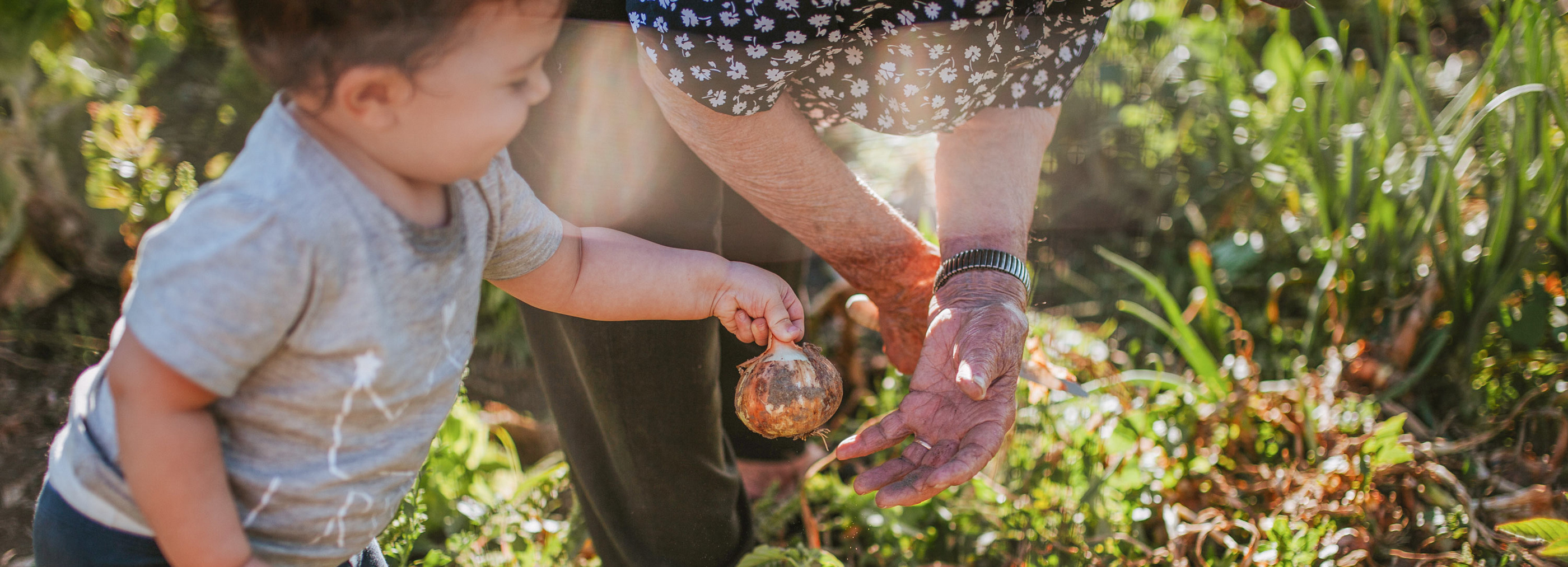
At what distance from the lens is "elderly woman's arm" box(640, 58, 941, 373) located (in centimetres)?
135

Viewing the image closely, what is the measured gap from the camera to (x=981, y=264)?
57.4 inches

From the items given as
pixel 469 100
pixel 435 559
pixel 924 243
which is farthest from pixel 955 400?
pixel 435 559

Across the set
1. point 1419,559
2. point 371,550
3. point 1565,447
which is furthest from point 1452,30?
point 371,550

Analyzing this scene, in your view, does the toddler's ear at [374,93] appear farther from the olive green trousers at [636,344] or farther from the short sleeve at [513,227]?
the olive green trousers at [636,344]

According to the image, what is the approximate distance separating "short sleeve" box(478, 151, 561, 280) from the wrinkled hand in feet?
1.59

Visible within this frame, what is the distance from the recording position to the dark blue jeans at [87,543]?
3.06 feet

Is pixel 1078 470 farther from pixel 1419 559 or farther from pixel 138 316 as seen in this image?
pixel 138 316

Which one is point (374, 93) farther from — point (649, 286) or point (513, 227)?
point (649, 286)

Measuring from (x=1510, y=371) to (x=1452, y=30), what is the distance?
2647 millimetres

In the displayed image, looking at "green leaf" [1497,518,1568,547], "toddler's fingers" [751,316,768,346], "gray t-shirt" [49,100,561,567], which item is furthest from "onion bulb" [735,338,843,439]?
"green leaf" [1497,518,1568,547]

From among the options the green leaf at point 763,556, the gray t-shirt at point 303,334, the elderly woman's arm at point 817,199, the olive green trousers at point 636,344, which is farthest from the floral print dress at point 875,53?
the green leaf at point 763,556

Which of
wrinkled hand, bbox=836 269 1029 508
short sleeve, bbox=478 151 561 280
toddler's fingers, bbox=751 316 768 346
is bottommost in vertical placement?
wrinkled hand, bbox=836 269 1029 508

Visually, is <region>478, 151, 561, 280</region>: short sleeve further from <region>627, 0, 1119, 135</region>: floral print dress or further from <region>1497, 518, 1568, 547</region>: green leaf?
<region>1497, 518, 1568, 547</region>: green leaf

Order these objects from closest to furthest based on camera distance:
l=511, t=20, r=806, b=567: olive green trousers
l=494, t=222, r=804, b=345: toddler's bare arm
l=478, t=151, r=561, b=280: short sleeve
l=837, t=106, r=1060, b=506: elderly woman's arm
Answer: l=478, t=151, r=561, b=280: short sleeve → l=494, t=222, r=804, b=345: toddler's bare arm → l=837, t=106, r=1060, b=506: elderly woman's arm → l=511, t=20, r=806, b=567: olive green trousers
